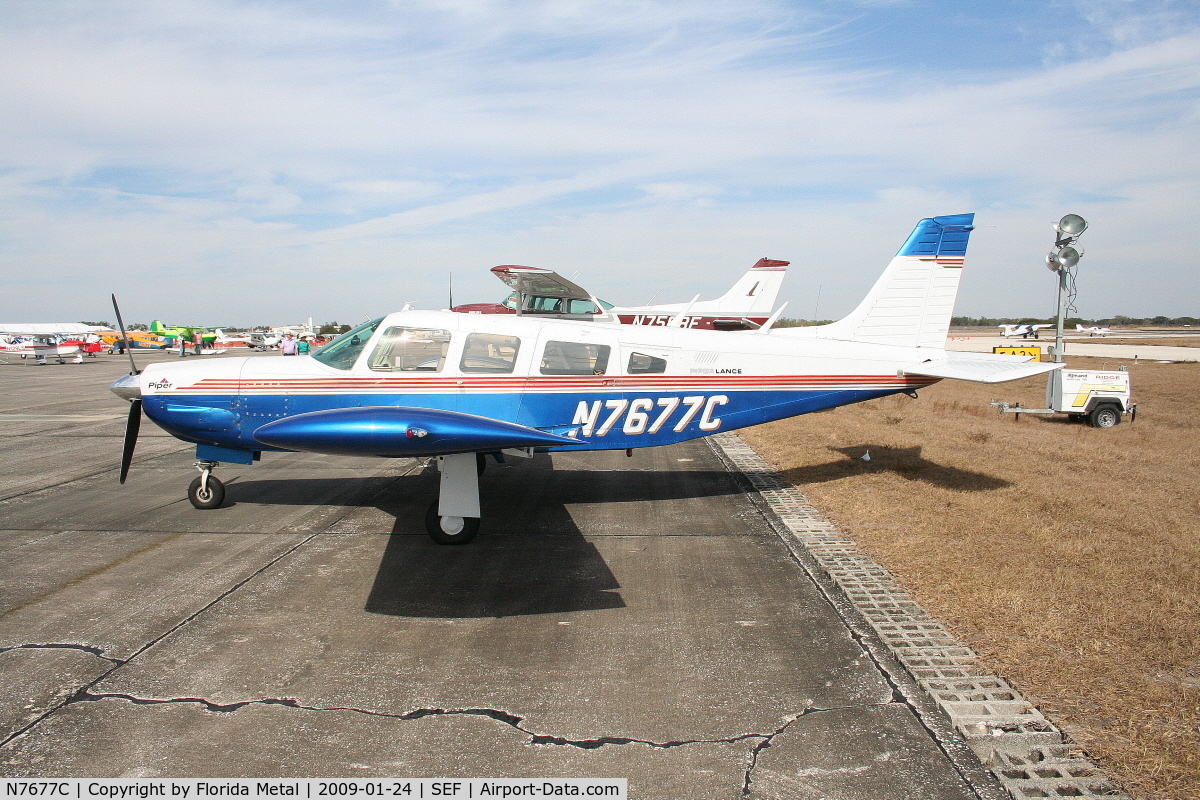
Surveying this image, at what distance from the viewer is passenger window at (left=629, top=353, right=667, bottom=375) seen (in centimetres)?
752

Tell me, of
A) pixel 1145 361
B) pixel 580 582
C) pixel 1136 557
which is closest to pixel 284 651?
pixel 580 582

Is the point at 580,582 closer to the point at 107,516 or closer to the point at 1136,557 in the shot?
the point at 1136,557

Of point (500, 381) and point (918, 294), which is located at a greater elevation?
point (918, 294)

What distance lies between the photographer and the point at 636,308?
25141 mm

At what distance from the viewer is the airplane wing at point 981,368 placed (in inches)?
300

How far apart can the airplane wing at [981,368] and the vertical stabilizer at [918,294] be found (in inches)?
20.4

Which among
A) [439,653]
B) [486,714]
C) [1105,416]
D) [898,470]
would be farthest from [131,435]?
[1105,416]

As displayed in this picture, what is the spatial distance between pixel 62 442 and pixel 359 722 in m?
12.2

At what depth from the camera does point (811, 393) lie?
8117 mm

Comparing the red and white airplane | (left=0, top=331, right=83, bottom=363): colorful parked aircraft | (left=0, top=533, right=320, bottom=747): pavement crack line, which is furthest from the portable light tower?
(left=0, top=331, right=83, bottom=363): colorful parked aircraft

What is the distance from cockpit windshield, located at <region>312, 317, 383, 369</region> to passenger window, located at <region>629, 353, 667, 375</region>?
280cm

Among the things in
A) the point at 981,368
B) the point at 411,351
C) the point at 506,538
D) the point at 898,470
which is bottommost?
the point at 506,538

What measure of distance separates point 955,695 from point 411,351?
5.69 m

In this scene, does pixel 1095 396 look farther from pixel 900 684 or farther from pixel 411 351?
pixel 411 351
